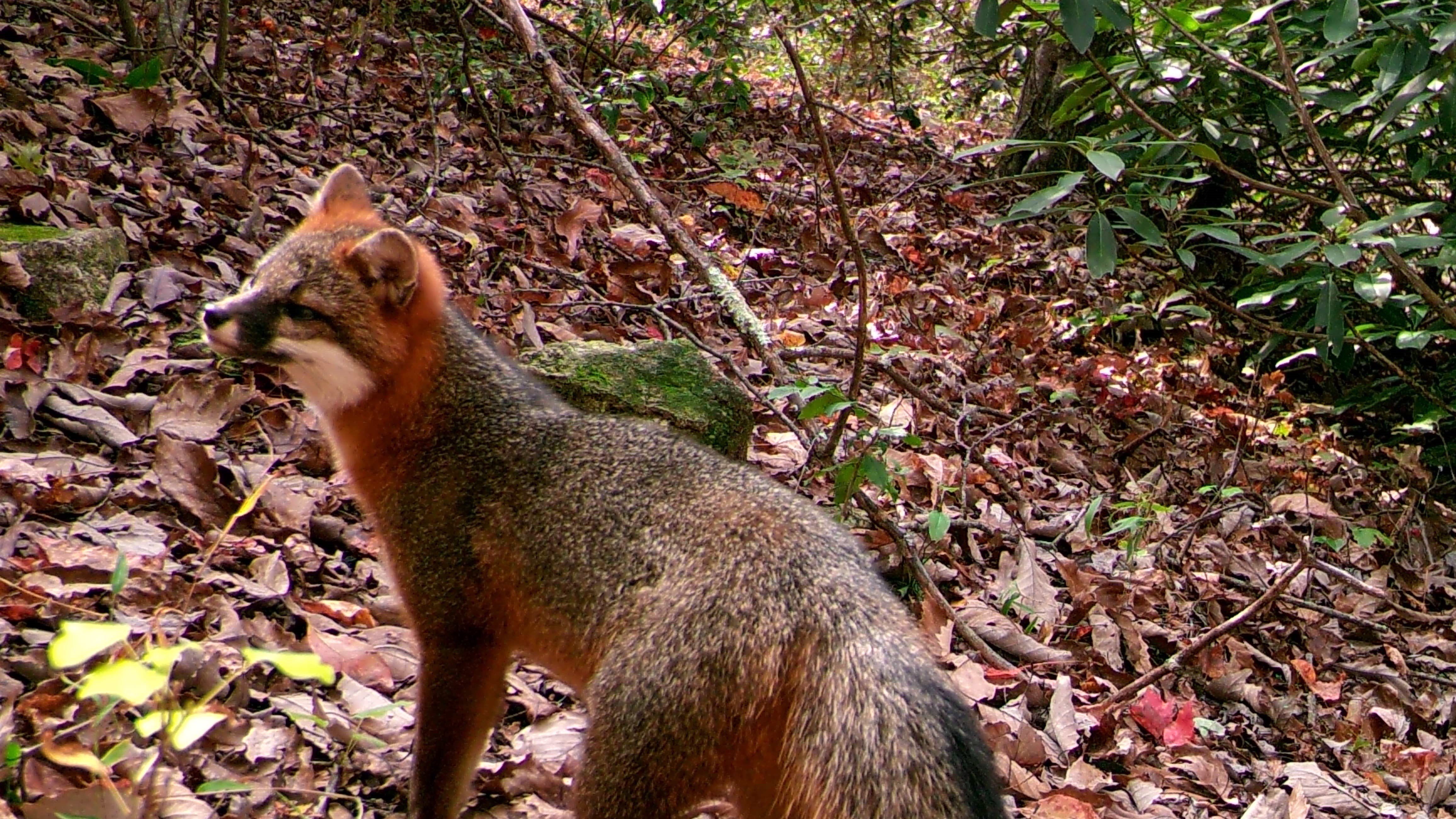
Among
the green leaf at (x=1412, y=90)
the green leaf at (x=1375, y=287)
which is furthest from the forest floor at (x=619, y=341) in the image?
the green leaf at (x=1412, y=90)

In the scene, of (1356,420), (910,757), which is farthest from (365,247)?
(1356,420)

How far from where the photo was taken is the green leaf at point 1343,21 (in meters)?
5.61

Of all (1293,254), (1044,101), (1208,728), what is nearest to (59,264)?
(1208,728)

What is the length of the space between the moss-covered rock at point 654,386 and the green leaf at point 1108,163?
2.10 meters

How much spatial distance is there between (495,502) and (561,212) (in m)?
Result: 4.93

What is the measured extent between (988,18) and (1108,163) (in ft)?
2.87

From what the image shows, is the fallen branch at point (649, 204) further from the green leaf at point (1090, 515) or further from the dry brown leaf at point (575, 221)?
the green leaf at point (1090, 515)

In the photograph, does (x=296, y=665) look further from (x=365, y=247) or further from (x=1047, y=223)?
(x=1047, y=223)

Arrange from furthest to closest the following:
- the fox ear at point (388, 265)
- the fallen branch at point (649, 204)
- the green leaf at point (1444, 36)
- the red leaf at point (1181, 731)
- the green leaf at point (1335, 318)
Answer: the green leaf at point (1335, 318) < the fallen branch at point (649, 204) < the green leaf at point (1444, 36) < the red leaf at point (1181, 731) < the fox ear at point (388, 265)

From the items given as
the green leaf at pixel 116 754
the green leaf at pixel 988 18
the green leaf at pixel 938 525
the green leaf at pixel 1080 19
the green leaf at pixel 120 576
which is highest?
the green leaf at pixel 1080 19

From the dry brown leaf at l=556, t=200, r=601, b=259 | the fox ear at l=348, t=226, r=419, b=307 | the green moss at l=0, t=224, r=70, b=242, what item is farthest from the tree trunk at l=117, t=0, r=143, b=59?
the fox ear at l=348, t=226, r=419, b=307

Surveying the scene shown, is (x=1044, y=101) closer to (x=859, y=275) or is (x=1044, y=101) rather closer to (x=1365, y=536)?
(x=1365, y=536)

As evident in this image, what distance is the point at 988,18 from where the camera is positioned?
201 inches

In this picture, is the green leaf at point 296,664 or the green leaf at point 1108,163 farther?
the green leaf at point 1108,163
